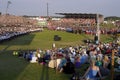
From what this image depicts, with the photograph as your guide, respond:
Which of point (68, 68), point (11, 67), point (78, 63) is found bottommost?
point (11, 67)

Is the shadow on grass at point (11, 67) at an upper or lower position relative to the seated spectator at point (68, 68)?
lower

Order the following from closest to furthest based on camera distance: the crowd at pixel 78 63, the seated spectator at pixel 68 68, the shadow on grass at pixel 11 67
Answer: the crowd at pixel 78 63 < the shadow on grass at pixel 11 67 < the seated spectator at pixel 68 68

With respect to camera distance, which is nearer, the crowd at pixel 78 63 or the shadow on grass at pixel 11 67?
the crowd at pixel 78 63

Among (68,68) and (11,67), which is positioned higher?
(68,68)

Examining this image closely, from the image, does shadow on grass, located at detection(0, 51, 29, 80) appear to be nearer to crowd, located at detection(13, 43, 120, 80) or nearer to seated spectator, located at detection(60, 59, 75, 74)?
crowd, located at detection(13, 43, 120, 80)

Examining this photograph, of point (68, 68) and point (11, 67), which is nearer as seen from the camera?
point (68, 68)

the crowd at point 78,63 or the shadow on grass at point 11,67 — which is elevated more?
the crowd at point 78,63

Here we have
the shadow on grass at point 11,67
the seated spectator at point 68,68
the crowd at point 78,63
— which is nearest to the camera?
the crowd at point 78,63

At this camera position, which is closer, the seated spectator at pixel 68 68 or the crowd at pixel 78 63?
the crowd at pixel 78 63

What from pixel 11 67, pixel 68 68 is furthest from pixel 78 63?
pixel 11 67

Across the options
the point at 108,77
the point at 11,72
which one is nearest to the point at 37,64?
the point at 11,72

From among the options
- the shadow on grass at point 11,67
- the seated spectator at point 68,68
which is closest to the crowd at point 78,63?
the seated spectator at point 68,68

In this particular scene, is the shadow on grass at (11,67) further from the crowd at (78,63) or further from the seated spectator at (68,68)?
the seated spectator at (68,68)

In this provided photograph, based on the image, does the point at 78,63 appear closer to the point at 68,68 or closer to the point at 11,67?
the point at 68,68
